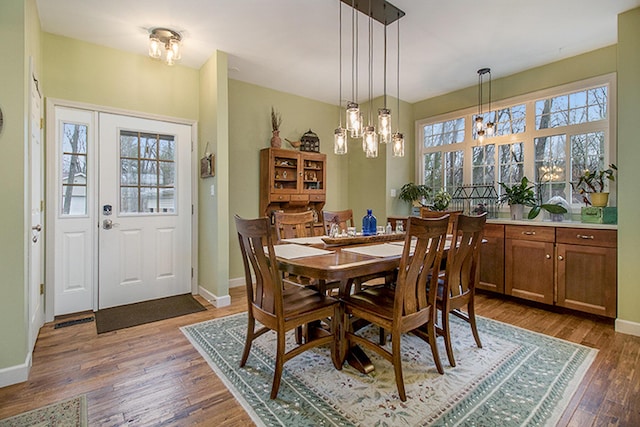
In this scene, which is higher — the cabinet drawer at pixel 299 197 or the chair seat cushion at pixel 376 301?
the cabinet drawer at pixel 299 197

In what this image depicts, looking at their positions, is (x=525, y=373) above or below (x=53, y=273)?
below

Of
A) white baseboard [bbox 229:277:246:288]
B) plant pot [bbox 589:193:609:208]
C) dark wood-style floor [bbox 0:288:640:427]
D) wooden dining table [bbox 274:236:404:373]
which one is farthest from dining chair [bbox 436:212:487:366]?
white baseboard [bbox 229:277:246:288]

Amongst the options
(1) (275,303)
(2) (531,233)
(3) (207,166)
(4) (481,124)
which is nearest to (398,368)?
(1) (275,303)

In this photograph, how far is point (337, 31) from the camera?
117 inches

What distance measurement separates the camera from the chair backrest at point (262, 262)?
1764 millimetres

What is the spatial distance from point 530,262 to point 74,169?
4.74 m

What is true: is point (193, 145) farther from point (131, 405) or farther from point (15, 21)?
point (131, 405)

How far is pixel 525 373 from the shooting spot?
206 cm

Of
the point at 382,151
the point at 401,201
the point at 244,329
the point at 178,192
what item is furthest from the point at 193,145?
the point at 401,201

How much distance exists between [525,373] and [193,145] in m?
3.80

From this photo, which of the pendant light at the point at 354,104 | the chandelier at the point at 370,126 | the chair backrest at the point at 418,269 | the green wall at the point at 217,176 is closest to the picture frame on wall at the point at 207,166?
the green wall at the point at 217,176

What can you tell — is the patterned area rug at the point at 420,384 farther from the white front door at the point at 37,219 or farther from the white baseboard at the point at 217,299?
the white front door at the point at 37,219

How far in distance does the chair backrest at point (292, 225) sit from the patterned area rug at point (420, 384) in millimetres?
894

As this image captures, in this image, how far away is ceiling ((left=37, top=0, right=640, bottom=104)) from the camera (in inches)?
101
